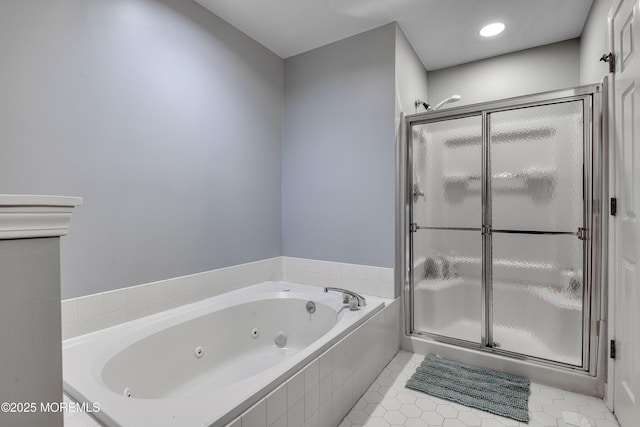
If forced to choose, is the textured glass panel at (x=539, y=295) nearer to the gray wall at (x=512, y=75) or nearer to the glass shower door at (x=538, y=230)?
the glass shower door at (x=538, y=230)

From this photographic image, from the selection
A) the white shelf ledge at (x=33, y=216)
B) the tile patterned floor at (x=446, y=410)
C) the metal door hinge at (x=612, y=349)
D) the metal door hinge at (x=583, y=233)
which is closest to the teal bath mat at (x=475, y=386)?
the tile patterned floor at (x=446, y=410)

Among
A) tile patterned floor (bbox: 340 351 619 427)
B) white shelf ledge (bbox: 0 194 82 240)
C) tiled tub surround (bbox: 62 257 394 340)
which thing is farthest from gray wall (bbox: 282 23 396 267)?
white shelf ledge (bbox: 0 194 82 240)

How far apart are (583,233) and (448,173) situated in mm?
835

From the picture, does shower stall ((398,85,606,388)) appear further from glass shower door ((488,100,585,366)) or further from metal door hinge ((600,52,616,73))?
metal door hinge ((600,52,616,73))

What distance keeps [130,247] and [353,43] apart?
2.11 m

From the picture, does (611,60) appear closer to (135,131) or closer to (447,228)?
(447,228)

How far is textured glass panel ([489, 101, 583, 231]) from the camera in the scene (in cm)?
180

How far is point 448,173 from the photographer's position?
2197 mm

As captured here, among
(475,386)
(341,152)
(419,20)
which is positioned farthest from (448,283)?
(419,20)

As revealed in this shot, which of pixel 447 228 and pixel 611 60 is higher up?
pixel 611 60

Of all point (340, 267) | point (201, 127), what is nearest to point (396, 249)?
point (340, 267)

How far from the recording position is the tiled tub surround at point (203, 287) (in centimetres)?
151

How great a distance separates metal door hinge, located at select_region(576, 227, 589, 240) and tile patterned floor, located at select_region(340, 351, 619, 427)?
0.90m

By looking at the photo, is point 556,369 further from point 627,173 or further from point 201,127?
point 201,127
